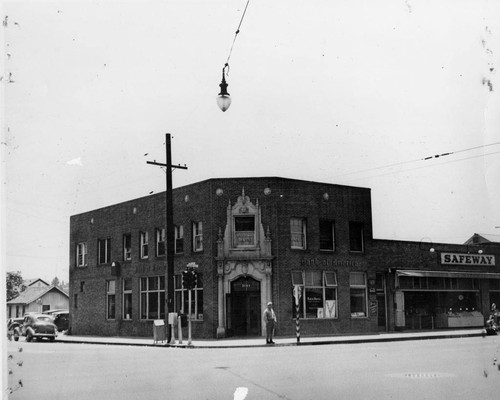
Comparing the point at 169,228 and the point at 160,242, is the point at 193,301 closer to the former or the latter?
the point at 160,242

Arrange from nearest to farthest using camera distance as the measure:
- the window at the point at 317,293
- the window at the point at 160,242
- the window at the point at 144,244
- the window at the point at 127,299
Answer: the window at the point at 317,293
the window at the point at 160,242
the window at the point at 144,244
the window at the point at 127,299

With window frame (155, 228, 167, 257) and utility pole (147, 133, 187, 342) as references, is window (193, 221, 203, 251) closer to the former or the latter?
window frame (155, 228, 167, 257)

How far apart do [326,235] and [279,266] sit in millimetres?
3542

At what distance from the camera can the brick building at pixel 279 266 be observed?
1277 inches

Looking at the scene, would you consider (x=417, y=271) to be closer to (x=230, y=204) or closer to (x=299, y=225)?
(x=299, y=225)

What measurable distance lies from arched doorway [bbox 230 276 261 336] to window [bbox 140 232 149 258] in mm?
7639

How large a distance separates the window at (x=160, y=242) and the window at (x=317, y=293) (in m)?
7.83

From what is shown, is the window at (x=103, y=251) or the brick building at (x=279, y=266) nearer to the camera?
the brick building at (x=279, y=266)

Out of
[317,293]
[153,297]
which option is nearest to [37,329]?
[153,297]

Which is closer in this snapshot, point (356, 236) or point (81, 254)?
point (356, 236)

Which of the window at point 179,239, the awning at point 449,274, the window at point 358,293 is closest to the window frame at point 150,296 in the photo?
the window at point 179,239

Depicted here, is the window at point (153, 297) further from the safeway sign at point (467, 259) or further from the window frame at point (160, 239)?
the safeway sign at point (467, 259)

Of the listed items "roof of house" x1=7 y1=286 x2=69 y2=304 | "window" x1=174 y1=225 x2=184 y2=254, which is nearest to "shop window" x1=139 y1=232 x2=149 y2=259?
"window" x1=174 y1=225 x2=184 y2=254

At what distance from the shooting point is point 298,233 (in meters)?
33.7
